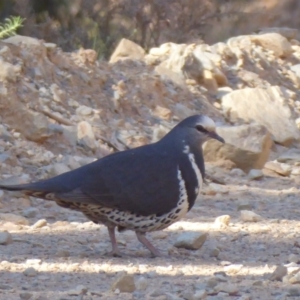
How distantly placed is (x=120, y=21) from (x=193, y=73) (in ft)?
13.4

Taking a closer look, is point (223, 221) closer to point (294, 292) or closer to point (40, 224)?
point (40, 224)

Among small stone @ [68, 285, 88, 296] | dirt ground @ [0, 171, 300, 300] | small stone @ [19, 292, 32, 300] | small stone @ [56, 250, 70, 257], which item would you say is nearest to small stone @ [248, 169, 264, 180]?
dirt ground @ [0, 171, 300, 300]

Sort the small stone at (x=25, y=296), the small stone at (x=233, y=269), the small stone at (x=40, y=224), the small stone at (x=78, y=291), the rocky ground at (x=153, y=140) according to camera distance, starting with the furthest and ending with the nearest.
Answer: the small stone at (x=40, y=224), the small stone at (x=233, y=269), the rocky ground at (x=153, y=140), the small stone at (x=78, y=291), the small stone at (x=25, y=296)

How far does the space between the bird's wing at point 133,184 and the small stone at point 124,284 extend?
106 centimetres

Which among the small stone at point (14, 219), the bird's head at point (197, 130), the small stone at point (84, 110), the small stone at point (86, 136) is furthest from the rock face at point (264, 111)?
the bird's head at point (197, 130)

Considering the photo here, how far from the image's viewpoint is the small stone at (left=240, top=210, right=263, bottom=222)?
680cm

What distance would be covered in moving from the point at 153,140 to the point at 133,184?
4.13m

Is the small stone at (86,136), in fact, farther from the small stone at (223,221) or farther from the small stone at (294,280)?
the small stone at (294,280)

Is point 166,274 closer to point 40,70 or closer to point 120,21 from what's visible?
point 40,70

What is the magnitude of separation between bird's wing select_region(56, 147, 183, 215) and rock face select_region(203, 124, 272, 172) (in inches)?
145

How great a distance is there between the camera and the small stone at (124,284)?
14.2 ft

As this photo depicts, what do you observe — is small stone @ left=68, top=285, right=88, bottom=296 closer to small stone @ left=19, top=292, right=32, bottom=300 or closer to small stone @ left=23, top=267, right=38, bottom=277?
small stone @ left=19, top=292, right=32, bottom=300

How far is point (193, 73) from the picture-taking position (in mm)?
11570

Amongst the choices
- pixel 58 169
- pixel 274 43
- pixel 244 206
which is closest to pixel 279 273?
pixel 244 206
